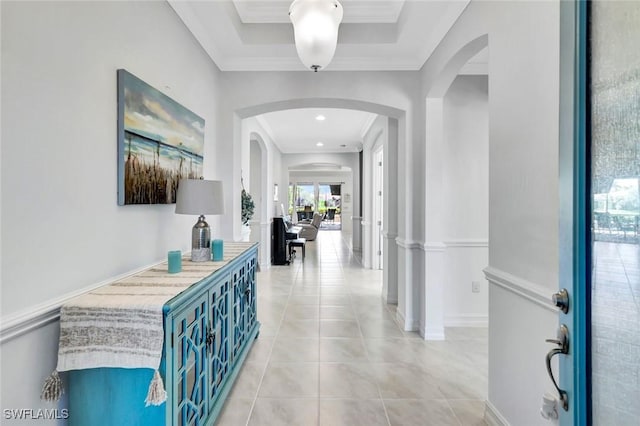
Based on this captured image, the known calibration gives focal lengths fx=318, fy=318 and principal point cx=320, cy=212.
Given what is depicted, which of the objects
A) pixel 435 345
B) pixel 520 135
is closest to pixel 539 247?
pixel 520 135

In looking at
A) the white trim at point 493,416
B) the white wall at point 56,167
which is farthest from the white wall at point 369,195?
the white wall at point 56,167

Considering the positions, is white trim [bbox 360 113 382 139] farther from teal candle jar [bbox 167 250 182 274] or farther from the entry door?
the entry door

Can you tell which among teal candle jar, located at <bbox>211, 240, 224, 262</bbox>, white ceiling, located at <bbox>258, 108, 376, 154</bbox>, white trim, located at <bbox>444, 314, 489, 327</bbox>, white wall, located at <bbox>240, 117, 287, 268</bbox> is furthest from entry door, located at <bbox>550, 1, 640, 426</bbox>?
white wall, located at <bbox>240, 117, 287, 268</bbox>

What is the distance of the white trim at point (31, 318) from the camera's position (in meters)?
1.10

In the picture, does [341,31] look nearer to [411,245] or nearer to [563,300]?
[411,245]

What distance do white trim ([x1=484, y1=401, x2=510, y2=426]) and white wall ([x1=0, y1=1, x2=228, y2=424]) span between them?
2279 mm

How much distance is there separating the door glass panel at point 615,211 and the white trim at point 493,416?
1229 millimetres

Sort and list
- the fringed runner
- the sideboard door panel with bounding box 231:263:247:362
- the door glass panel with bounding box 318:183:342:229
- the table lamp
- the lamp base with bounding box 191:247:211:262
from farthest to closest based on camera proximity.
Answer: the door glass panel with bounding box 318:183:342:229 → the sideboard door panel with bounding box 231:263:247:362 → the lamp base with bounding box 191:247:211:262 → the table lamp → the fringed runner

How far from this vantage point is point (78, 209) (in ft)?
4.70

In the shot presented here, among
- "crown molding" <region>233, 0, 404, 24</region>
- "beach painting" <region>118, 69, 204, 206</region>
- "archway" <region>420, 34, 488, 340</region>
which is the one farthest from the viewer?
"archway" <region>420, 34, 488, 340</region>

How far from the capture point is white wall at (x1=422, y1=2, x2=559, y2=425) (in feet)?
4.75

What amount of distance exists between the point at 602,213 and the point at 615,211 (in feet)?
0.11

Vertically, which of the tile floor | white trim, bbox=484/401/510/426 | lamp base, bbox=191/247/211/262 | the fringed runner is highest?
lamp base, bbox=191/247/211/262

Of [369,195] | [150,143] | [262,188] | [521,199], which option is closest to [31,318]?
[150,143]
